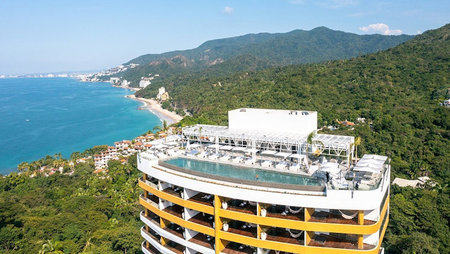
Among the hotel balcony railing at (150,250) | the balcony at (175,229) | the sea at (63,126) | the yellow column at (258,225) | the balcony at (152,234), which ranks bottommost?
the sea at (63,126)

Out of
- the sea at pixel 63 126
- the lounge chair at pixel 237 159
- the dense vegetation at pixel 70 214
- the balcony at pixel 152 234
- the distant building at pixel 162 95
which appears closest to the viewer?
the lounge chair at pixel 237 159

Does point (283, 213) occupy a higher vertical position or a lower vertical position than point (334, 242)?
higher

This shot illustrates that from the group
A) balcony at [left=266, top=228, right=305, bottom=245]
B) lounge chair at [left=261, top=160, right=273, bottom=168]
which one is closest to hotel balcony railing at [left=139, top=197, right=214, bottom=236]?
balcony at [left=266, top=228, right=305, bottom=245]

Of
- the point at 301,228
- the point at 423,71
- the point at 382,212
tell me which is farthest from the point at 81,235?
A: the point at 423,71

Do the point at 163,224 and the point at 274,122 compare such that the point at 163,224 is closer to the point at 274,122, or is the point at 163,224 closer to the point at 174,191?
the point at 174,191

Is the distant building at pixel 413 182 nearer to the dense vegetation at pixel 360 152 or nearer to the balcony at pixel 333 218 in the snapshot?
the dense vegetation at pixel 360 152

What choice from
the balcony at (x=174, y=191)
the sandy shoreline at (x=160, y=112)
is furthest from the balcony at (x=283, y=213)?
the sandy shoreline at (x=160, y=112)

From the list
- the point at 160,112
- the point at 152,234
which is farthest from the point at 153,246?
the point at 160,112
